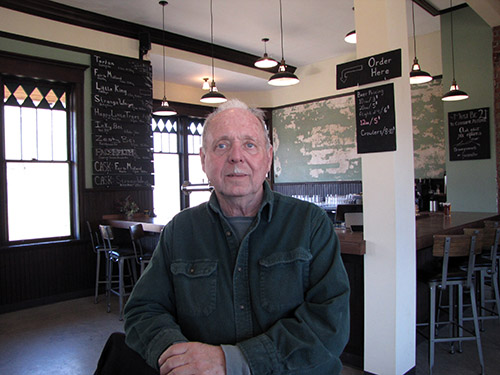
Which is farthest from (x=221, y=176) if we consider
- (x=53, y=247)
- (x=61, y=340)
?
(x=53, y=247)

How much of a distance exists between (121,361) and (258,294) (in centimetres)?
48

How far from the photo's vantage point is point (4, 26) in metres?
4.98

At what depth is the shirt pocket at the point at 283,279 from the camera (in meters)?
1.36

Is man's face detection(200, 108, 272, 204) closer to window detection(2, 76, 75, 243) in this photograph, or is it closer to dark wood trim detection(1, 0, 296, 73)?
window detection(2, 76, 75, 243)

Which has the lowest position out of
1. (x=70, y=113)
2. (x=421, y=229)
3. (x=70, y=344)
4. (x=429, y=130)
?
(x=70, y=344)

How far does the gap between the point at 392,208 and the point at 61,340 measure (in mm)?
3256

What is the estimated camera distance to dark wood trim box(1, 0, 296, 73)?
5.25 m

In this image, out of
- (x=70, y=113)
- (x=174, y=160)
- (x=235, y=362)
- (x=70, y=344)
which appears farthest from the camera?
(x=174, y=160)

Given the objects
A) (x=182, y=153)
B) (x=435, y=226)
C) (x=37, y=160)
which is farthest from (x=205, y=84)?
(x=435, y=226)

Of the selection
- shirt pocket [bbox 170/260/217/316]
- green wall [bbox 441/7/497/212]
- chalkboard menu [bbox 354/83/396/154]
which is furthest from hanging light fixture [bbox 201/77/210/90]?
shirt pocket [bbox 170/260/217/316]

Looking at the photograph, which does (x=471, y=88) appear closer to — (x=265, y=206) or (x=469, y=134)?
(x=469, y=134)

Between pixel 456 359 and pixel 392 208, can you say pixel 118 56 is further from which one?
pixel 456 359

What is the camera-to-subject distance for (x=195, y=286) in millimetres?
1406

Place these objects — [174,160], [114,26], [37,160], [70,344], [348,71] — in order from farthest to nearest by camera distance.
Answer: [174,160] → [114,26] → [37,160] → [70,344] → [348,71]
